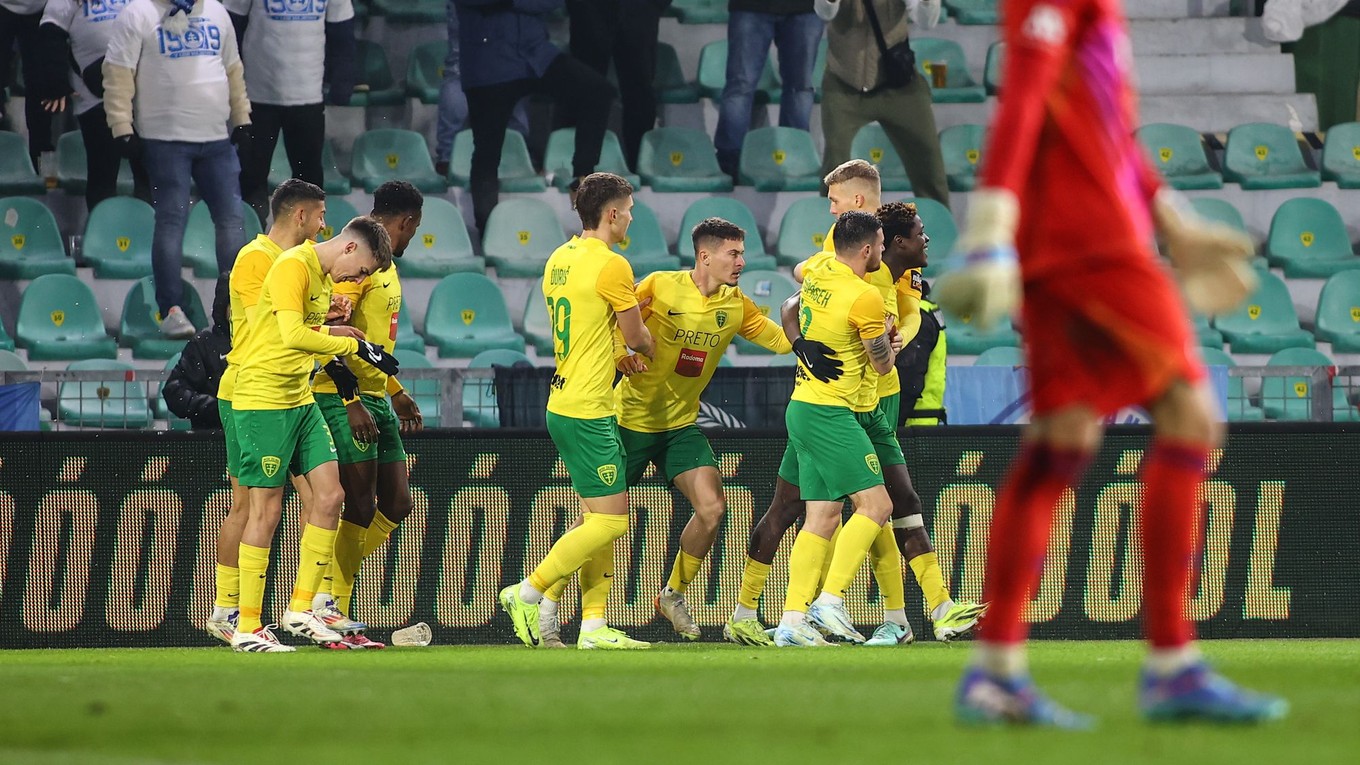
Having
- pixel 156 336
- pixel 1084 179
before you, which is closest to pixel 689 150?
pixel 156 336

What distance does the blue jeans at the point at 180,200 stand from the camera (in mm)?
13562

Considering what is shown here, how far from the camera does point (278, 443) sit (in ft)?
28.1

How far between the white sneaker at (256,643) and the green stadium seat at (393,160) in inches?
298

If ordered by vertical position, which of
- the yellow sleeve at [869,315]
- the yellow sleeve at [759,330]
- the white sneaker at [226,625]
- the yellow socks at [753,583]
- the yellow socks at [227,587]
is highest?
the yellow sleeve at [869,315]

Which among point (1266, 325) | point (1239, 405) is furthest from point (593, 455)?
point (1266, 325)

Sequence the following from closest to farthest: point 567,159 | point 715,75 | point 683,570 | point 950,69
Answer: point 683,570 → point 567,159 → point 715,75 → point 950,69

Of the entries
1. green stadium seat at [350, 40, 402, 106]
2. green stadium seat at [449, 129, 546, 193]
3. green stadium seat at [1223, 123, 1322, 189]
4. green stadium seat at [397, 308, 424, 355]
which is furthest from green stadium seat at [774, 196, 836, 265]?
green stadium seat at [350, 40, 402, 106]

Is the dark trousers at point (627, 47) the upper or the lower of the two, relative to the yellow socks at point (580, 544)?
upper

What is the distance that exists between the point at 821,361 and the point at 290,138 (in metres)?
7.39

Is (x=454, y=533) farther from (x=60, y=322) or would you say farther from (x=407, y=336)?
(x=60, y=322)

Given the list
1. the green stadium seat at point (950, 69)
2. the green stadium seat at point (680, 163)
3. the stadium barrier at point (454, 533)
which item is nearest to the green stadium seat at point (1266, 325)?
the green stadium seat at point (950, 69)

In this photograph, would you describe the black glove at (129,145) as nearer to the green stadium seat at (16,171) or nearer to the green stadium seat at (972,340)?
the green stadium seat at (16,171)

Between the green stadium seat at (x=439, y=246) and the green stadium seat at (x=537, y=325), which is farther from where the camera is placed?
the green stadium seat at (x=439, y=246)

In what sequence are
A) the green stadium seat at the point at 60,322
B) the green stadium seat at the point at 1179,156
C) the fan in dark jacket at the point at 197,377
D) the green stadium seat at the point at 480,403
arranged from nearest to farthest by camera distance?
the fan in dark jacket at the point at 197,377 → the green stadium seat at the point at 480,403 → the green stadium seat at the point at 60,322 → the green stadium seat at the point at 1179,156
